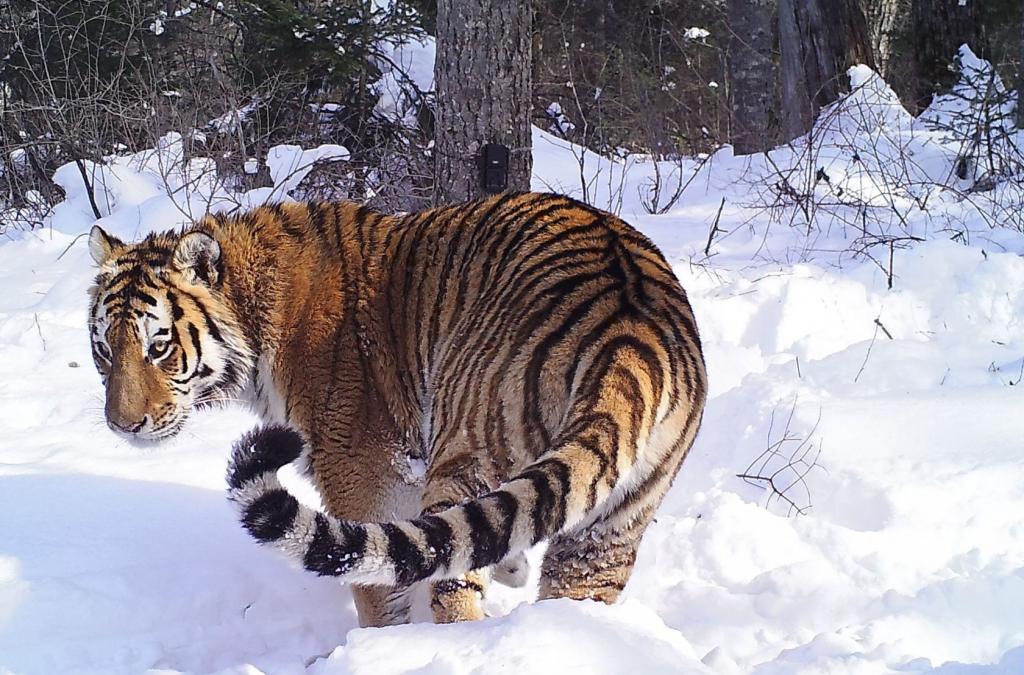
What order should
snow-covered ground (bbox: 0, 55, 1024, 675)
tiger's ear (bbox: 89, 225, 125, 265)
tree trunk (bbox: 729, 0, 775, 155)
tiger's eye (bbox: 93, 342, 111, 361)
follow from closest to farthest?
1. snow-covered ground (bbox: 0, 55, 1024, 675)
2. tiger's eye (bbox: 93, 342, 111, 361)
3. tiger's ear (bbox: 89, 225, 125, 265)
4. tree trunk (bbox: 729, 0, 775, 155)

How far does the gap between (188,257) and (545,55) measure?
574 inches

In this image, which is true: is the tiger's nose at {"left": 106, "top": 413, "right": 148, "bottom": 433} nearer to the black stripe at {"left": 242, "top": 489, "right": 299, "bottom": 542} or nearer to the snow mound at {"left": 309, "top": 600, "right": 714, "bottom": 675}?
the snow mound at {"left": 309, "top": 600, "right": 714, "bottom": 675}

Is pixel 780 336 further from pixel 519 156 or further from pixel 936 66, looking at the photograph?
pixel 936 66

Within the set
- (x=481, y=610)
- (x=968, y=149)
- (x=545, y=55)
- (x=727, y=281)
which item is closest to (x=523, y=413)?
(x=481, y=610)

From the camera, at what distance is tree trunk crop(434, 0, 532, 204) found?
546cm

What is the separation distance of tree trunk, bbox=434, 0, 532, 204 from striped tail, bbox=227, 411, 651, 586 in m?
3.47

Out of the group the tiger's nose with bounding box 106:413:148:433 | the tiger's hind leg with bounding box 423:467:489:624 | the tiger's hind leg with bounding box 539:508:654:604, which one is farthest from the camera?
the tiger's nose with bounding box 106:413:148:433

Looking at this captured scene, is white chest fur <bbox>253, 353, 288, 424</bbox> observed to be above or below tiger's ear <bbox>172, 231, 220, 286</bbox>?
below

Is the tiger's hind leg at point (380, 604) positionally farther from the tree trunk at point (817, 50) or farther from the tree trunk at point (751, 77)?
the tree trunk at point (751, 77)

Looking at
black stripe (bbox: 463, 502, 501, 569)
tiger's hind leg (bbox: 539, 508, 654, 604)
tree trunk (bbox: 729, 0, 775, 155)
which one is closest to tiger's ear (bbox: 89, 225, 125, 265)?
tiger's hind leg (bbox: 539, 508, 654, 604)

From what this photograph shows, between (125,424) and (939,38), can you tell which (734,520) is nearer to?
(125,424)

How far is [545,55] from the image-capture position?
1708 cm

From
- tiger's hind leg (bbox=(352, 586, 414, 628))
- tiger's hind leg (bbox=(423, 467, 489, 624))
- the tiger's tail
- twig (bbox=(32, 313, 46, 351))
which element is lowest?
twig (bbox=(32, 313, 46, 351))

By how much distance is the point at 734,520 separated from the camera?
3607mm
